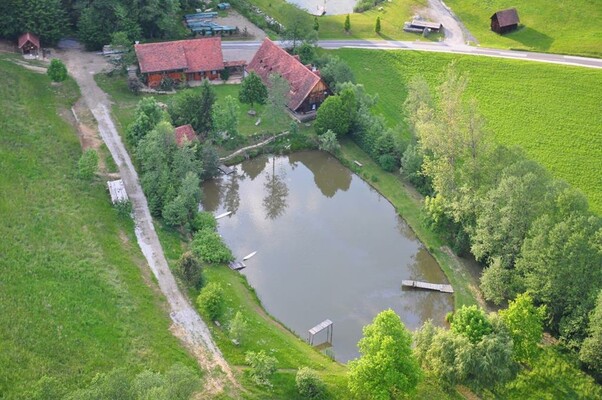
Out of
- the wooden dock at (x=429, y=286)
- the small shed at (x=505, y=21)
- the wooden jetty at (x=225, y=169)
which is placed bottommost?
the wooden dock at (x=429, y=286)

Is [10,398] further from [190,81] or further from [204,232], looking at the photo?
[190,81]

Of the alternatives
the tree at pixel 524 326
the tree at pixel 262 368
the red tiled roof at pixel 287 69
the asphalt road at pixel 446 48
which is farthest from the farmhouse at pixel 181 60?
the tree at pixel 524 326

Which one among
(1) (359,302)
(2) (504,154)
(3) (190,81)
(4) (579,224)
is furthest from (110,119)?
(4) (579,224)

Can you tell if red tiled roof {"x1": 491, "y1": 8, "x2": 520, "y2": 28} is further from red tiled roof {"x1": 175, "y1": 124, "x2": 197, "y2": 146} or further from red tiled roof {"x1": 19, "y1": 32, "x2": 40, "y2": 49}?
red tiled roof {"x1": 19, "y1": 32, "x2": 40, "y2": 49}

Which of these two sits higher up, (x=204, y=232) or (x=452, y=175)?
(x=452, y=175)

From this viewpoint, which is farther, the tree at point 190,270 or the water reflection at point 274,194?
the water reflection at point 274,194

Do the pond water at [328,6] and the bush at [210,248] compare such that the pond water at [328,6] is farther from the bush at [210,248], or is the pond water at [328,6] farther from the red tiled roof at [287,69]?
the bush at [210,248]
